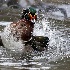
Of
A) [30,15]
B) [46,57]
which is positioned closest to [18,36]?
[30,15]

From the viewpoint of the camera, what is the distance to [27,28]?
8133 mm

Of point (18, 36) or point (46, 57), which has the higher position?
point (18, 36)

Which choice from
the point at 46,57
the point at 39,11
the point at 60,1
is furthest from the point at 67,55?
the point at 60,1

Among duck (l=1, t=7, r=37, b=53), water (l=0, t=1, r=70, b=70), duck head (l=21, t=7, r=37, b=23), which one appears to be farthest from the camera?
duck head (l=21, t=7, r=37, b=23)

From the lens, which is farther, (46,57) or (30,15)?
(30,15)

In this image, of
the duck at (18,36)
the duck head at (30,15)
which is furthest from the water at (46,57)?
the duck head at (30,15)

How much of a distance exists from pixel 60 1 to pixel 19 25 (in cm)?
938

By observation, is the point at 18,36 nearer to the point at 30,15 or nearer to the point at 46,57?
the point at 30,15

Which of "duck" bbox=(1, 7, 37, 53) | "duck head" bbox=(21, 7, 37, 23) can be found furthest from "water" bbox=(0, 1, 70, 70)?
"duck head" bbox=(21, 7, 37, 23)

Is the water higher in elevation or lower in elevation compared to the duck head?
lower

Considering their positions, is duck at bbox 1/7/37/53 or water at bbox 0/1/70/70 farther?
duck at bbox 1/7/37/53

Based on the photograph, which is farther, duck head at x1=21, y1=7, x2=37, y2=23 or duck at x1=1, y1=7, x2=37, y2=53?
duck head at x1=21, y1=7, x2=37, y2=23

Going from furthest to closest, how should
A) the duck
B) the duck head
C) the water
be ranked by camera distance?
the duck head < the duck < the water

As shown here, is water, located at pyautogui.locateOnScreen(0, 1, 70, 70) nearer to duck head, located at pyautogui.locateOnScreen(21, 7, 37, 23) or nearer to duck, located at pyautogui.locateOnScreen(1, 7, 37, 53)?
duck, located at pyautogui.locateOnScreen(1, 7, 37, 53)
